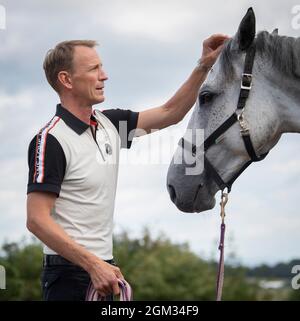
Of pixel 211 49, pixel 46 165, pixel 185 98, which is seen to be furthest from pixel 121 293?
pixel 211 49

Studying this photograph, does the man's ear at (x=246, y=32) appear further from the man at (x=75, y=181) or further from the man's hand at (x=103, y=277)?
the man's hand at (x=103, y=277)

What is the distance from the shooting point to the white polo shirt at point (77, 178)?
4.02 meters

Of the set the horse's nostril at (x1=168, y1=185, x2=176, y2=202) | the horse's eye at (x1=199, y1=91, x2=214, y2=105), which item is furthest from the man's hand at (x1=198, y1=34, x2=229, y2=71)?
the horse's nostril at (x1=168, y1=185, x2=176, y2=202)

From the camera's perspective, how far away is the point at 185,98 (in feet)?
17.0

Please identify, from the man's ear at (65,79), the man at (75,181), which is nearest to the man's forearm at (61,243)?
the man at (75,181)

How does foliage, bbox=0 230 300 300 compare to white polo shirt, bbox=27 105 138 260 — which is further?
foliage, bbox=0 230 300 300

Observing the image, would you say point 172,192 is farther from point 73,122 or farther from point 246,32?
point 246,32

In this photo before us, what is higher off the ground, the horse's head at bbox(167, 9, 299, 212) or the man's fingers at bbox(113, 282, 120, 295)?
the horse's head at bbox(167, 9, 299, 212)

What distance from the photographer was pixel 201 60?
16.6 feet

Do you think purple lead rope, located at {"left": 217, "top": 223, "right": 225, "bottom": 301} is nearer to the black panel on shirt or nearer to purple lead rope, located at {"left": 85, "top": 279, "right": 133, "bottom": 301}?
purple lead rope, located at {"left": 85, "top": 279, "right": 133, "bottom": 301}

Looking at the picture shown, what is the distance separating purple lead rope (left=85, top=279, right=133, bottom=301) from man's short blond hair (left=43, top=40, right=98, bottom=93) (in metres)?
1.33

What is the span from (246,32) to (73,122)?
50.2 inches

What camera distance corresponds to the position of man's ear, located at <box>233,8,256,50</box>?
4375 mm
